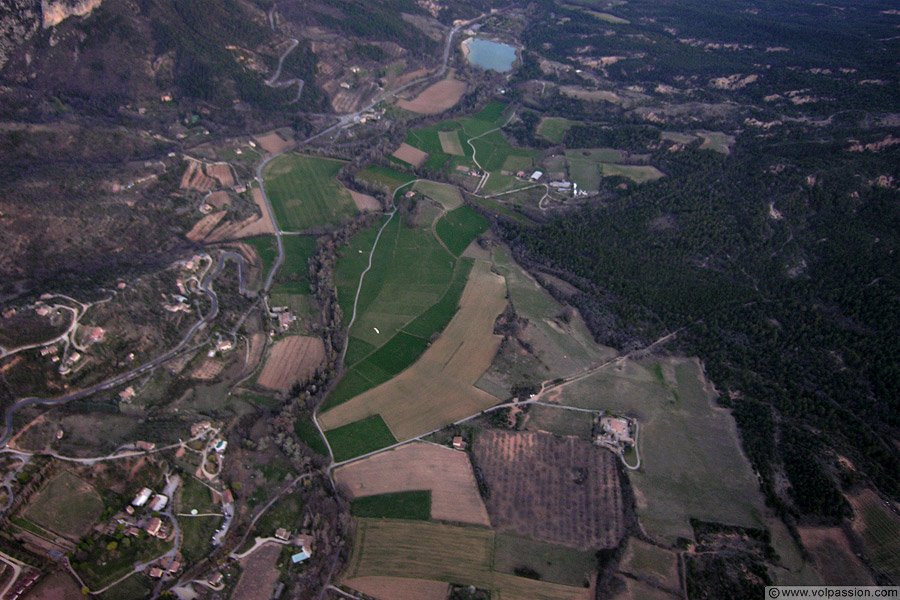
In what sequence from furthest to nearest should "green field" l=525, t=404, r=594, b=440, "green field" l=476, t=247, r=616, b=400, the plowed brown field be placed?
the plowed brown field < "green field" l=476, t=247, r=616, b=400 < "green field" l=525, t=404, r=594, b=440

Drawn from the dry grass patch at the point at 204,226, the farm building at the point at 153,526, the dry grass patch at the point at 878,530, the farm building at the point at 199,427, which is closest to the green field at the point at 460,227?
the dry grass patch at the point at 204,226

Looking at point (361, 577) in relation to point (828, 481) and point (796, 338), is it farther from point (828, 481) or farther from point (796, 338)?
point (796, 338)

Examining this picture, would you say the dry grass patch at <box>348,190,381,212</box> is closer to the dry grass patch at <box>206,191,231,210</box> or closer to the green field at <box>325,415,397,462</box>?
the dry grass patch at <box>206,191,231,210</box>

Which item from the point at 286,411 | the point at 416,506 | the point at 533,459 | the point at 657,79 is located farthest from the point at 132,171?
the point at 657,79

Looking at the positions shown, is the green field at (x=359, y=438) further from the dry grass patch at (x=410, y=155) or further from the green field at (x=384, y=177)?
the dry grass patch at (x=410, y=155)

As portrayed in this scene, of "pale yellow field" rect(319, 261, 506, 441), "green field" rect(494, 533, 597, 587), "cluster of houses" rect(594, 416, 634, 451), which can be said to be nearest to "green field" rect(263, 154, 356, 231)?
"pale yellow field" rect(319, 261, 506, 441)

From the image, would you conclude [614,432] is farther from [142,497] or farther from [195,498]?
[142,497]
